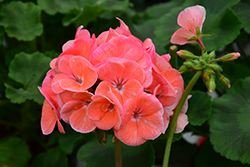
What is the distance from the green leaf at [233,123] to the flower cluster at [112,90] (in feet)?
0.89

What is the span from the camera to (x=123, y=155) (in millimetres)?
732

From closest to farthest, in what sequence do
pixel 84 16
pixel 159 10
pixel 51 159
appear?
pixel 51 159 < pixel 84 16 < pixel 159 10

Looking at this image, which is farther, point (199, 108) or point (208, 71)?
point (199, 108)

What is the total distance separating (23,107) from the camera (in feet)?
3.81

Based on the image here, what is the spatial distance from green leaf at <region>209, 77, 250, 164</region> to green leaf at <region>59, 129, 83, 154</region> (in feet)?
1.46

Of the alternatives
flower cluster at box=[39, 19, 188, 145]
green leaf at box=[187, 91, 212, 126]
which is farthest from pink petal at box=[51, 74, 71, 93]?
green leaf at box=[187, 91, 212, 126]

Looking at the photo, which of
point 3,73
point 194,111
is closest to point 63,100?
point 194,111

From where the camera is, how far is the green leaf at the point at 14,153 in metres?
1.02

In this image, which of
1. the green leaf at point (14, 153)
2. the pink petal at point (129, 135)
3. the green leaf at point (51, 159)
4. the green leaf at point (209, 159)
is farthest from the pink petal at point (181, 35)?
the green leaf at point (14, 153)

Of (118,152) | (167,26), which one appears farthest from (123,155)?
(167,26)

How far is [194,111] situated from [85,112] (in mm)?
410

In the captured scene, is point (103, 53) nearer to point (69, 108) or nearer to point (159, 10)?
point (69, 108)

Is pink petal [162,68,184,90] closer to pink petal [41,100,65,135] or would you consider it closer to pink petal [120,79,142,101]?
pink petal [120,79,142,101]

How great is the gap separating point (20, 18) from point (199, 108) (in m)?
0.77
